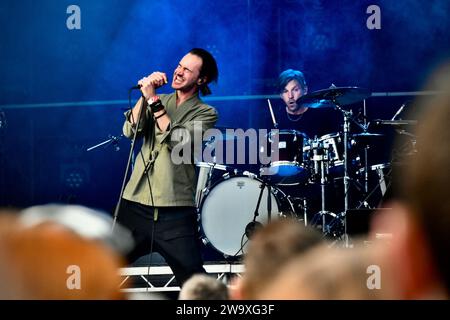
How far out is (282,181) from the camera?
21.0 feet

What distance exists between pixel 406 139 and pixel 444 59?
0.96 meters

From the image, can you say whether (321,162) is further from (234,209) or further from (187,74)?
(187,74)

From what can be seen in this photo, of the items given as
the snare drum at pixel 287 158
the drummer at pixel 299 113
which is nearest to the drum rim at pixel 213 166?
the snare drum at pixel 287 158

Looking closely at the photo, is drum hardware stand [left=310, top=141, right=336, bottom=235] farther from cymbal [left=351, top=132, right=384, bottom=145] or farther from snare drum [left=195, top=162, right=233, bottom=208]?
snare drum [left=195, top=162, right=233, bottom=208]

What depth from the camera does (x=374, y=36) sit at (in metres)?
6.64

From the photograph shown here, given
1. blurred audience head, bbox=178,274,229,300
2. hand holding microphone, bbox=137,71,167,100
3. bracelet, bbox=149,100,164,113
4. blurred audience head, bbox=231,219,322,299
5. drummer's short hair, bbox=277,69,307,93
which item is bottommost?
blurred audience head, bbox=178,274,229,300

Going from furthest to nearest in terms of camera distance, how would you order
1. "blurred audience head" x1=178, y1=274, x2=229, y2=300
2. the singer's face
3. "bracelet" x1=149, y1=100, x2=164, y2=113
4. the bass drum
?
the bass drum → the singer's face → "bracelet" x1=149, y1=100, x2=164, y2=113 → "blurred audience head" x1=178, y1=274, x2=229, y2=300

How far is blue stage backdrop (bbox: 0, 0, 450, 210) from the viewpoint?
6.61 m

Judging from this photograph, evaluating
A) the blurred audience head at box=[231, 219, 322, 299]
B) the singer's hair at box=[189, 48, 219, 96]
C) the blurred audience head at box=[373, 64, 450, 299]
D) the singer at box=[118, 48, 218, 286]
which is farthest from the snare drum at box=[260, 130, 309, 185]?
the blurred audience head at box=[373, 64, 450, 299]

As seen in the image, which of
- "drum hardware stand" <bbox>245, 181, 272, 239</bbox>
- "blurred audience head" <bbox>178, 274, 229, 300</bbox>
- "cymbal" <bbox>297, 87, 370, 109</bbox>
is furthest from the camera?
"drum hardware stand" <bbox>245, 181, 272, 239</bbox>

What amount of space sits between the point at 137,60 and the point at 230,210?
160 cm

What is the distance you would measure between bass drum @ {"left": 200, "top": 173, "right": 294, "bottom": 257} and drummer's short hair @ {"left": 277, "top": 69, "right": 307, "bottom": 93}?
86cm

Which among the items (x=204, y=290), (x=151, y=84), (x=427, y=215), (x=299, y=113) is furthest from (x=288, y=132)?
(x=427, y=215)

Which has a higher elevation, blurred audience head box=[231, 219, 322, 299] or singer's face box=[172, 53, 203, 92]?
singer's face box=[172, 53, 203, 92]
